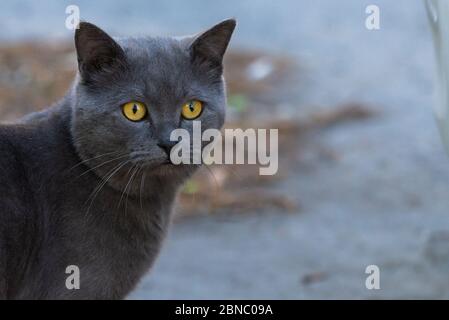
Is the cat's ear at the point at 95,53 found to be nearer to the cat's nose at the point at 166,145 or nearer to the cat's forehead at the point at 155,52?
the cat's forehead at the point at 155,52

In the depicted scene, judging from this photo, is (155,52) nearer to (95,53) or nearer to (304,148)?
(95,53)

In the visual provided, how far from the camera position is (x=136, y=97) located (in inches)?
90.7

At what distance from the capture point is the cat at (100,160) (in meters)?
2.29

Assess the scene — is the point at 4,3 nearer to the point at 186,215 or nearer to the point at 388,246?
the point at 186,215

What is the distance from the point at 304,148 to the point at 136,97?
91.2 inches

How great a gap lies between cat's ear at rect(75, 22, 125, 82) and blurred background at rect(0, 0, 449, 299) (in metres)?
0.64

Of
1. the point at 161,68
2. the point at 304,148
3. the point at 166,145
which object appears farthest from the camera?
the point at 304,148

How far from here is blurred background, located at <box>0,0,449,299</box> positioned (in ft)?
10.7

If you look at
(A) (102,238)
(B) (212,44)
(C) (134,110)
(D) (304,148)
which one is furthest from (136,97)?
(D) (304,148)

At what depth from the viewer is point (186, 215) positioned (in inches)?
150

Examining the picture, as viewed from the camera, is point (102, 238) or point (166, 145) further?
point (102, 238)

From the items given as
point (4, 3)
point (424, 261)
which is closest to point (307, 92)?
point (424, 261)

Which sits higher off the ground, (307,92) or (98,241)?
(307,92)
